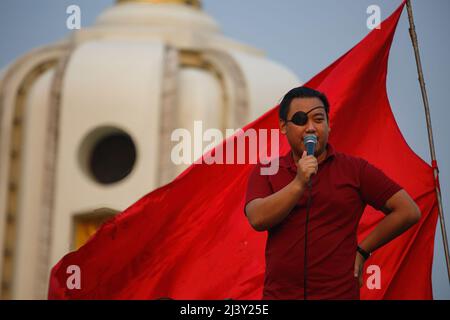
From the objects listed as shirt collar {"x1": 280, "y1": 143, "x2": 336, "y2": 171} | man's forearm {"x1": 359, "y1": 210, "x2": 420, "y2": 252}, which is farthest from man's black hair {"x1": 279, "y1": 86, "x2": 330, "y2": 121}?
man's forearm {"x1": 359, "y1": 210, "x2": 420, "y2": 252}

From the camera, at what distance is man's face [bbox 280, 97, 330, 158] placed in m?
4.35

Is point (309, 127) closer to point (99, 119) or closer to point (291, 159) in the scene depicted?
point (291, 159)

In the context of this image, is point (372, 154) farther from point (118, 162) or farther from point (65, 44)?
point (65, 44)

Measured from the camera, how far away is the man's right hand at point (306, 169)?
4098 mm

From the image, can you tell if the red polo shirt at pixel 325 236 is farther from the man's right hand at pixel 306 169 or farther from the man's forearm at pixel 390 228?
the man's right hand at pixel 306 169

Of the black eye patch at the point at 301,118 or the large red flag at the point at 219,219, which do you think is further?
the large red flag at the point at 219,219

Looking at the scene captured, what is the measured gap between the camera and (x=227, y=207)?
6293mm

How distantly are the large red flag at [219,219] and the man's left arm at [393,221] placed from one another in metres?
1.77

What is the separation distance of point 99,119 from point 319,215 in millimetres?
11784

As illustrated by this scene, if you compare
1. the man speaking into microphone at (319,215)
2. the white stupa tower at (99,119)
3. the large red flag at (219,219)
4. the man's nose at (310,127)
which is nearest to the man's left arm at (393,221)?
the man speaking into microphone at (319,215)

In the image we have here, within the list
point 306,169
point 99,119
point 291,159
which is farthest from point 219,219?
point 99,119
